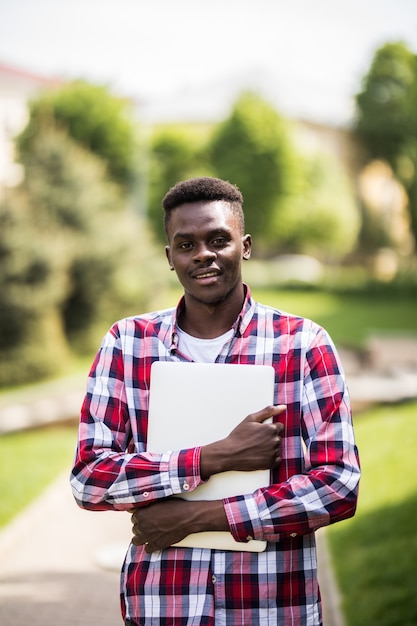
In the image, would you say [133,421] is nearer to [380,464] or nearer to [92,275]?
[380,464]

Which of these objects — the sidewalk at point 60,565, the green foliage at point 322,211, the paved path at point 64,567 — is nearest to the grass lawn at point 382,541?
the paved path at point 64,567

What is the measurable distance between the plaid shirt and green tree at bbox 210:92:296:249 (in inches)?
1465

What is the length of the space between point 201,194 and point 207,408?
625 mm

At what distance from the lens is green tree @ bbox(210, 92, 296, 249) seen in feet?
131

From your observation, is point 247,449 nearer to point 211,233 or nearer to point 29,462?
point 211,233

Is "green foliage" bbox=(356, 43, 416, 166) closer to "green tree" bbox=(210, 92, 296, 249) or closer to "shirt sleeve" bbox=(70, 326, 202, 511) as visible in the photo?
"green tree" bbox=(210, 92, 296, 249)

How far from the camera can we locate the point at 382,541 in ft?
18.6

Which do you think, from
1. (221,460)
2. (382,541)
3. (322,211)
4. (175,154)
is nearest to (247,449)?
(221,460)

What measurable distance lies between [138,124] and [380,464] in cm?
2596

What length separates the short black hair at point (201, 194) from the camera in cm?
229

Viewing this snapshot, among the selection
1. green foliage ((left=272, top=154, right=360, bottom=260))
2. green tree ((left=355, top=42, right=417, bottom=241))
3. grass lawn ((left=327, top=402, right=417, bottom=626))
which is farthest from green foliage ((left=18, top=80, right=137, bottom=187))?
grass lawn ((left=327, top=402, right=417, bottom=626))

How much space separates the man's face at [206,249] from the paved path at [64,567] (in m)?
3.00

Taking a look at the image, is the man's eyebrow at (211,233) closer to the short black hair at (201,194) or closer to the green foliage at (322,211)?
the short black hair at (201,194)

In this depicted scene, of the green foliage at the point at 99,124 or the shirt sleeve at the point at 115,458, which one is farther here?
the green foliage at the point at 99,124
